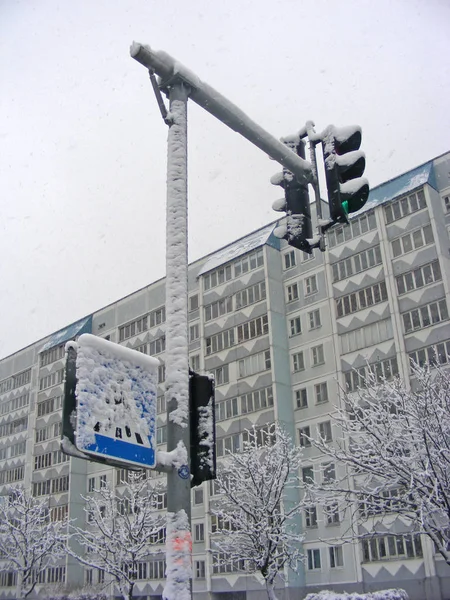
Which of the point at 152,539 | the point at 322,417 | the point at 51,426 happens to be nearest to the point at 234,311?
the point at 322,417

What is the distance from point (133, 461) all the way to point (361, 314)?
3939cm

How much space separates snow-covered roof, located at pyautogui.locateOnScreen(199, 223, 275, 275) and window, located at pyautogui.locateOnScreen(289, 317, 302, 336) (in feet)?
19.0

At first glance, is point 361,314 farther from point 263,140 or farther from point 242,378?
point 263,140

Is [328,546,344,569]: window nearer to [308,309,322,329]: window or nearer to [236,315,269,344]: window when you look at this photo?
[308,309,322,329]: window

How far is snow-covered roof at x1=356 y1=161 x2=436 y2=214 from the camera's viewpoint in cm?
4222

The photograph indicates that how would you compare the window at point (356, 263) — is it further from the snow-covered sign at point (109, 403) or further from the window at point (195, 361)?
the snow-covered sign at point (109, 403)

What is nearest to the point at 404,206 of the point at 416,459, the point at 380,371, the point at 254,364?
the point at 380,371

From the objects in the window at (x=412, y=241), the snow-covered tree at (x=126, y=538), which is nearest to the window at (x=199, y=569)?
the snow-covered tree at (x=126, y=538)

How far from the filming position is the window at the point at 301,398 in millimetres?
45062

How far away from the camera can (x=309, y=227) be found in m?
6.18

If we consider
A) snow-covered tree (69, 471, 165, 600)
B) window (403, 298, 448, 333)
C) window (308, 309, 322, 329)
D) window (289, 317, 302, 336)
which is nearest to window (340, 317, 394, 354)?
window (403, 298, 448, 333)

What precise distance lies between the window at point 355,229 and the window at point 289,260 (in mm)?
3756

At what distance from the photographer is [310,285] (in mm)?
47094

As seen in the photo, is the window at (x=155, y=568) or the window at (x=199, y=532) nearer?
the window at (x=199, y=532)
